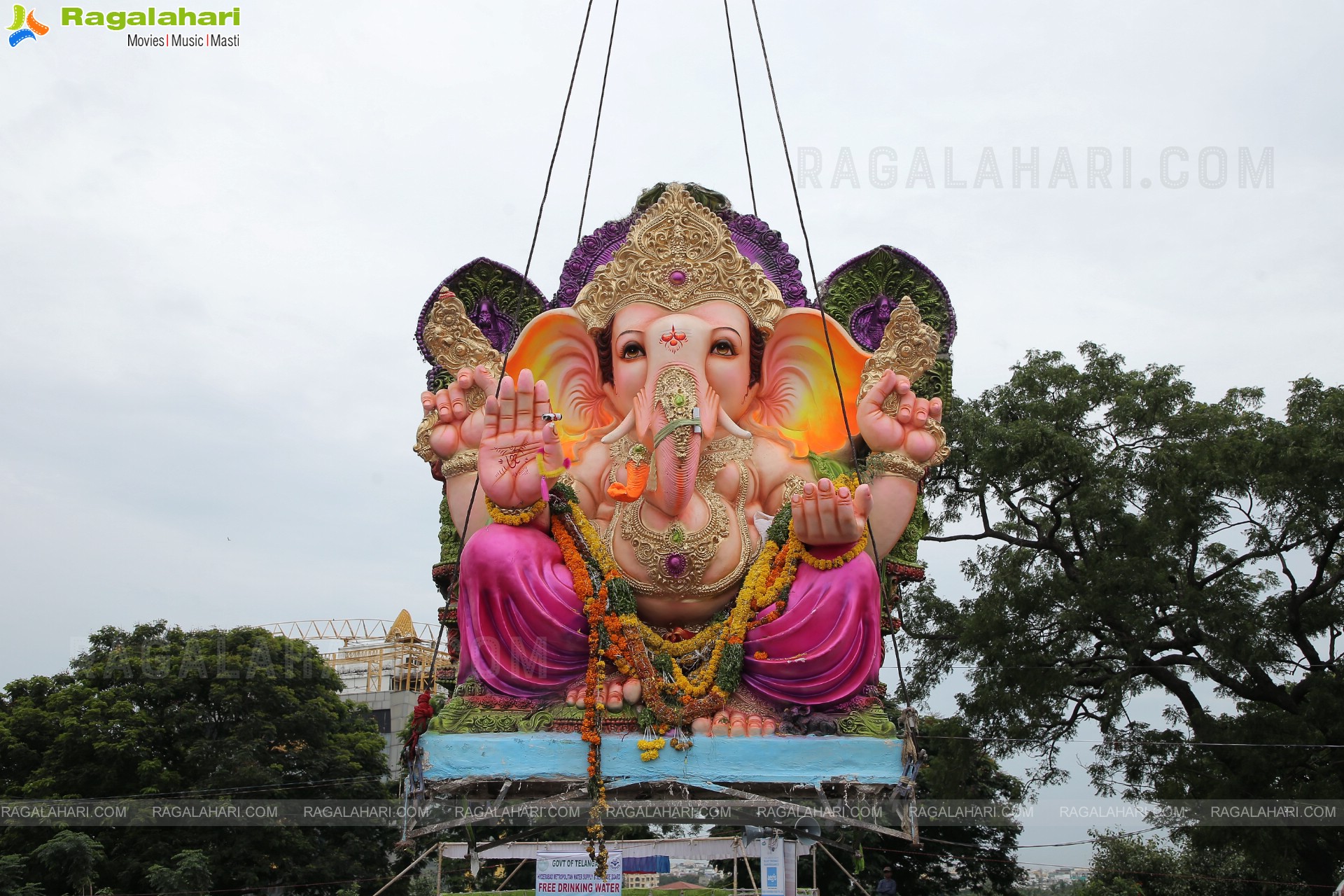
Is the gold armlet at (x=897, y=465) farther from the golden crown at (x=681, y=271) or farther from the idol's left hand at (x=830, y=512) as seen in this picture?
the golden crown at (x=681, y=271)

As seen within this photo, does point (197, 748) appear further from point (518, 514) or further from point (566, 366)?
point (518, 514)

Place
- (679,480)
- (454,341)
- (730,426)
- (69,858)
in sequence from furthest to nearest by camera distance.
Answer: (69,858) < (454,341) < (730,426) < (679,480)

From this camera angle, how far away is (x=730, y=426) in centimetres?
822

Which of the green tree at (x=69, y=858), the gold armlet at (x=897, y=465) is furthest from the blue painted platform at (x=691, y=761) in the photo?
the green tree at (x=69, y=858)

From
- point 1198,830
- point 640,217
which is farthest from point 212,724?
point 1198,830

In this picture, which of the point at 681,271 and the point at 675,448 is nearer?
the point at 675,448

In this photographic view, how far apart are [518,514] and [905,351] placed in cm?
291

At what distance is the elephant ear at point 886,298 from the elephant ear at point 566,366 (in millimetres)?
1814

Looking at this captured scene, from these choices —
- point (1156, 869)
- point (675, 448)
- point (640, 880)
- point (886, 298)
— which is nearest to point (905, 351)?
point (886, 298)

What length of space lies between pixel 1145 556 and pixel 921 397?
5331 mm

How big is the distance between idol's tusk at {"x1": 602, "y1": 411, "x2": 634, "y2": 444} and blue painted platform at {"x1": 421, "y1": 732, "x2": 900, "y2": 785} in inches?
82.1

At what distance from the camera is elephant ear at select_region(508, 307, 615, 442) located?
857cm

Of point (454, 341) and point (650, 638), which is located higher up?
point (454, 341)

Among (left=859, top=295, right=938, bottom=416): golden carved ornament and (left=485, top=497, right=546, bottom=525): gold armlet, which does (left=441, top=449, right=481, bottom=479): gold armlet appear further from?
(left=859, top=295, right=938, bottom=416): golden carved ornament
